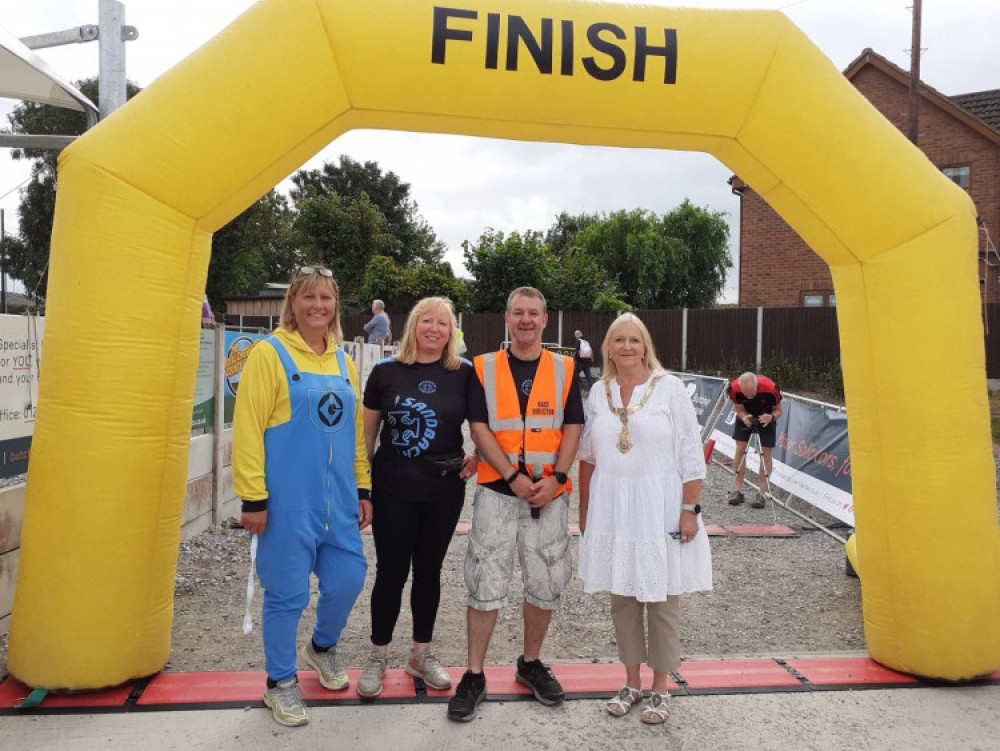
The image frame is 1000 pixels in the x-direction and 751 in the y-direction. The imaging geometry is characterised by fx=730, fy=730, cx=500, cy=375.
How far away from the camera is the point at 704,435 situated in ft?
32.8

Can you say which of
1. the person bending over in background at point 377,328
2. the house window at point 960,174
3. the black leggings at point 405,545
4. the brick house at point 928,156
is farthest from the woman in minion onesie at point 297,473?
the house window at point 960,174

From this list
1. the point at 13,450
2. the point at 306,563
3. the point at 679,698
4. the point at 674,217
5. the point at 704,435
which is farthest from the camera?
the point at 674,217

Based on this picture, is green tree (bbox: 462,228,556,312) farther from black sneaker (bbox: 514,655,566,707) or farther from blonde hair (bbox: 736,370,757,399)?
black sneaker (bbox: 514,655,566,707)

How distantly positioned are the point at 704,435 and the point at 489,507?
7.39 meters

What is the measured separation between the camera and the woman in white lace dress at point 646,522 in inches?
121

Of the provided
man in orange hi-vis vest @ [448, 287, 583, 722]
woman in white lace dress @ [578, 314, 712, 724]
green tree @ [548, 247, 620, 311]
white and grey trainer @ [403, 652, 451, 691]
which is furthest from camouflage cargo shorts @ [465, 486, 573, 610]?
green tree @ [548, 247, 620, 311]

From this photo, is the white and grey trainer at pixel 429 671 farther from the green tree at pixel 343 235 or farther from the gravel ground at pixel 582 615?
the green tree at pixel 343 235

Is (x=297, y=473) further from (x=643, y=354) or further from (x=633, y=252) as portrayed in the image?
(x=633, y=252)

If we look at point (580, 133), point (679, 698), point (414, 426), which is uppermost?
point (580, 133)

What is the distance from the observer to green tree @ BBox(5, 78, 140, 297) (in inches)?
1203

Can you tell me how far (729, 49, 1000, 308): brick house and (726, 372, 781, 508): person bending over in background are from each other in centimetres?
1359

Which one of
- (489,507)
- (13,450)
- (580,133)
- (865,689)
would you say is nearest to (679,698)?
(865,689)

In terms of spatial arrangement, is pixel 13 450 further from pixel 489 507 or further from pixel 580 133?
pixel 580 133

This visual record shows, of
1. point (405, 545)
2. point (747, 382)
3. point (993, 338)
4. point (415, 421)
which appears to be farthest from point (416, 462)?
point (993, 338)
